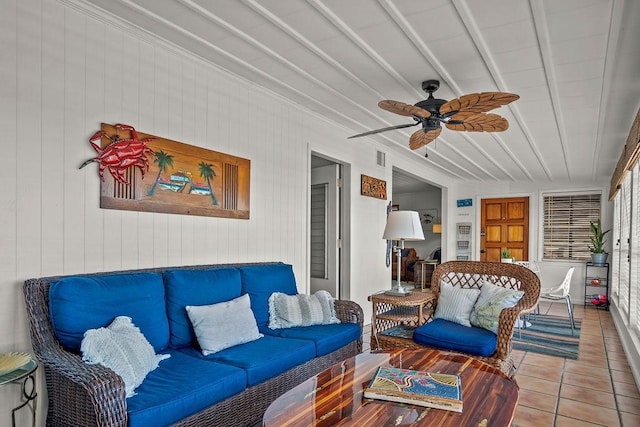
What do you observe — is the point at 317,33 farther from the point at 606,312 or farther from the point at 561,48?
the point at 606,312

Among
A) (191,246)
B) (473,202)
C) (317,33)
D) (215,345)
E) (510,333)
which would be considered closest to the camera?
(215,345)

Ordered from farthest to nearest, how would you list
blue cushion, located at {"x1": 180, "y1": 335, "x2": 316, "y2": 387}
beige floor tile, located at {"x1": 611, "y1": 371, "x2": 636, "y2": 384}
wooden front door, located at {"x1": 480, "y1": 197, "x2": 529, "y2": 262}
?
wooden front door, located at {"x1": 480, "y1": 197, "x2": 529, "y2": 262} < beige floor tile, located at {"x1": 611, "y1": 371, "x2": 636, "y2": 384} < blue cushion, located at {"x1": 180, "y1": 335, "x2": 316, "y2": 387}

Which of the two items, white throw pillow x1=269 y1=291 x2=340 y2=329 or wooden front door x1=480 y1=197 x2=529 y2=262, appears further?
wooden front door x1=480 y1=197 x2=529 y2=262

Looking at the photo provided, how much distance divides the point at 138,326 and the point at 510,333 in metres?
2.47

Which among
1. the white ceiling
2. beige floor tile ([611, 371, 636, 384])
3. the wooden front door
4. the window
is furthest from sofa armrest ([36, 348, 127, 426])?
the window

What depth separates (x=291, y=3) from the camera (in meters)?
2.27

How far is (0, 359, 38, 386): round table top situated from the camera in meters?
1.68

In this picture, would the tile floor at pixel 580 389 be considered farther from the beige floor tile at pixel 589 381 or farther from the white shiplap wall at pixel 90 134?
the white shiplap wall at pixel 90 134

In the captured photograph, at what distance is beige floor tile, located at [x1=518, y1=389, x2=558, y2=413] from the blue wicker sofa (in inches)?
54.0

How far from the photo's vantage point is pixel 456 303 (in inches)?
132

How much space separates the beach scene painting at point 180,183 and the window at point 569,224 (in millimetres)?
7296

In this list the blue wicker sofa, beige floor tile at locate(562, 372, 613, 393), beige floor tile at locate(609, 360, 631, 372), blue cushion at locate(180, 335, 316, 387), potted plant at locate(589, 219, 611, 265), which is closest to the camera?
the blue wicker sofa

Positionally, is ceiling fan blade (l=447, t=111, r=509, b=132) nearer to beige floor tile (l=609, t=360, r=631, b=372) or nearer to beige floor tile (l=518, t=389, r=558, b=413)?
beige floor tile (l=518, t=389, r=558, b=413)

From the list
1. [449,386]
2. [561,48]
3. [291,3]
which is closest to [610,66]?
[561,48]
